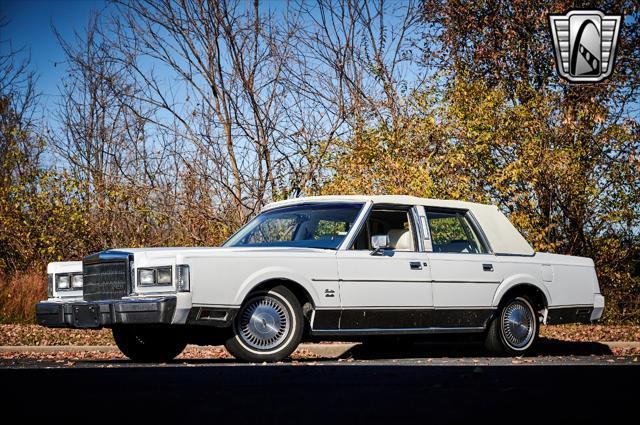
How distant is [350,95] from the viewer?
67.8ft

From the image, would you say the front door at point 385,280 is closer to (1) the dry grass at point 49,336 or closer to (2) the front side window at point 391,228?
(2) the front side window at point 391,228

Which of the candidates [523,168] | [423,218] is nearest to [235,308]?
[423,218]

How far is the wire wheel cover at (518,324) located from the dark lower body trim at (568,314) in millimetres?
275

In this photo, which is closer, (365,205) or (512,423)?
(512,423)

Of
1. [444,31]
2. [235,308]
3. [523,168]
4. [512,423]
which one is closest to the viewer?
[512,423]

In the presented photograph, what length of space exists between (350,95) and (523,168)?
4236mm

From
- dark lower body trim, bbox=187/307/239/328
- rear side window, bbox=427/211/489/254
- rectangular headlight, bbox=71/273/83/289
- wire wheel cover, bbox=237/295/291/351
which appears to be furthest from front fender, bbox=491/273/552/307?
rectangular headlight, bbox=71/273/83/289

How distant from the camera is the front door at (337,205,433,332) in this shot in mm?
10352

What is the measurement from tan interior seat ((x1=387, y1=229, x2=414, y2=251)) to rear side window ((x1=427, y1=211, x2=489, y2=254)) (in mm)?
281

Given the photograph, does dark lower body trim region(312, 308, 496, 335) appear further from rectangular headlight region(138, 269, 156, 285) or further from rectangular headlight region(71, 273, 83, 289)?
rectangular headlight region(71, 273, 83, 289)

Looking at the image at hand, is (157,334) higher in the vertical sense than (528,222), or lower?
lower

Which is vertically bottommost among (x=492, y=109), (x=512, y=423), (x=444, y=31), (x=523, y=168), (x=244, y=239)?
(x=512, y=423)

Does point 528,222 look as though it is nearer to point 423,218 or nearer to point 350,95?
point 350,95

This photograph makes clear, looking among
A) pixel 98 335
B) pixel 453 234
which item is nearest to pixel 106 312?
pixel 453 234
